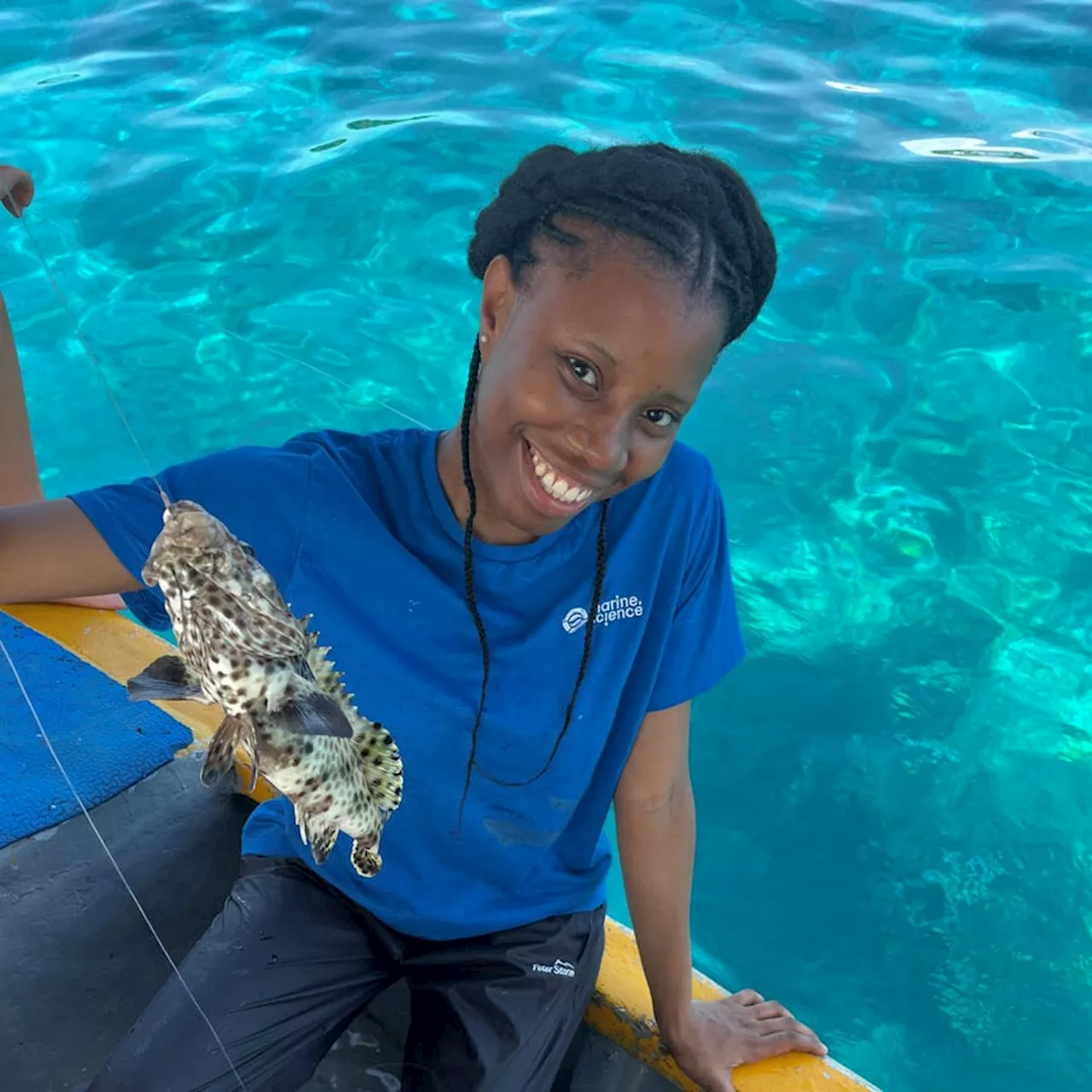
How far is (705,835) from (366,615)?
9.15ft

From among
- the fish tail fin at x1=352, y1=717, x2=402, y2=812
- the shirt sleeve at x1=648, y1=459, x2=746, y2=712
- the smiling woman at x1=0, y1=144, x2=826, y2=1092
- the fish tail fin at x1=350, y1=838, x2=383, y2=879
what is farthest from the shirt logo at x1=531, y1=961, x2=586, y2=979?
the fish tail fin at x1=352, y1=717, x2=402, y2=812

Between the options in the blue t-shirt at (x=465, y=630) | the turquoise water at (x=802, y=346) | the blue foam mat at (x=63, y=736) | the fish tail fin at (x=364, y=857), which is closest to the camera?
the fish tail fin at (x=364, y=857)

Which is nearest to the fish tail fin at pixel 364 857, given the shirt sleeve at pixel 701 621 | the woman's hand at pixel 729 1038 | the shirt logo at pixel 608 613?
the shirt logo at pixel 608 613

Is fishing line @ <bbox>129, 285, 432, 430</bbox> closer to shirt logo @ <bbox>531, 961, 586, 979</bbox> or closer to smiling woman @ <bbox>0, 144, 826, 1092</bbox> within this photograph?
smiling woman @ <bbox>0, 144, 826, 1092</bbox>

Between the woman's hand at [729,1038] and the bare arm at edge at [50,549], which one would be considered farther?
the woman's hand at [729,1038]

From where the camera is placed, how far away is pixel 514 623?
250 centimetres

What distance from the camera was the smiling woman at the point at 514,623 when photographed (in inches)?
82.4

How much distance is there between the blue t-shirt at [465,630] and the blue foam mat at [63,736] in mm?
803

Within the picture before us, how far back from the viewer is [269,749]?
1667 mm

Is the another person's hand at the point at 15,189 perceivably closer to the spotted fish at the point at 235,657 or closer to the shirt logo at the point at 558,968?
the spotted fish at the point at 235,657

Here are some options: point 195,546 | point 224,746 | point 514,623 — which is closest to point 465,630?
point 514,623

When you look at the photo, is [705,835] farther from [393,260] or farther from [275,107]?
[275,107]

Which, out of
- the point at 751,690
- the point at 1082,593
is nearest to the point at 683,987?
the point at 751,690

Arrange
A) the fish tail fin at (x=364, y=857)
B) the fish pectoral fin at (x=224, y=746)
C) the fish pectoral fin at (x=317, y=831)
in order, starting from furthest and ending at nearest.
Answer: the fish tail fin at (x=364, y=857)
the fish pectoral fin at (x=317, y=831)
the fish pectoral fin at (x=224, y=746)
